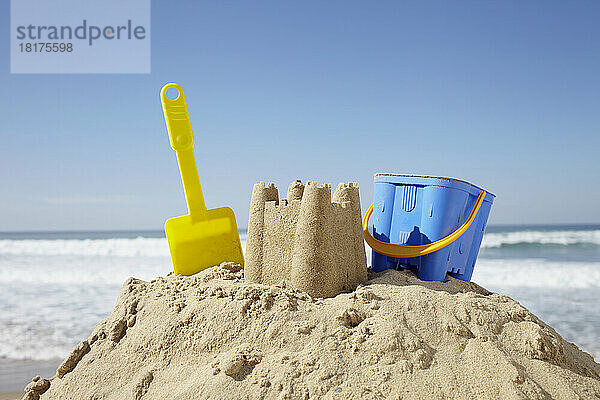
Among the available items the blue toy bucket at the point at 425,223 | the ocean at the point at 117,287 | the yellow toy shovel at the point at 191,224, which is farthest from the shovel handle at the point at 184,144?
the ocean at the point at 117,287

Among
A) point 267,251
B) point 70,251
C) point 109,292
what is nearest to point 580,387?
point 267,251

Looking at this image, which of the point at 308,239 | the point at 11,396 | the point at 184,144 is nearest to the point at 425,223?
the point at 308,239

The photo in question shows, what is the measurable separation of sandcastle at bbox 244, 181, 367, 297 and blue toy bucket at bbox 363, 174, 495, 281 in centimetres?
30

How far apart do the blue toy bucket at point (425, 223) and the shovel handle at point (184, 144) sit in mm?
1212

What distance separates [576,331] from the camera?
219 inches

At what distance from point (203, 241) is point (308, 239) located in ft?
3.61

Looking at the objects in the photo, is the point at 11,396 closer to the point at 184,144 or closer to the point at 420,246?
the point at 184,144

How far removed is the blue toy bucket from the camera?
2.99 m

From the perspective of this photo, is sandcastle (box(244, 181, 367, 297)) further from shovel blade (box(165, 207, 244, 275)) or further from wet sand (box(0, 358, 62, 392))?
wet sand (box(0, 358, 62, 392))

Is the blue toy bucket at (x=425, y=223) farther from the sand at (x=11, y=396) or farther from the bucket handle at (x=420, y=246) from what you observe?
the sand at (x=11, y=396)

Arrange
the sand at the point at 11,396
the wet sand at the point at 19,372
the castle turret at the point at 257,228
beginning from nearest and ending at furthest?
1. the castle turret at the point at 257,228
2. the sand at the point at 11,396
3. the wet sand at the point at 19,372

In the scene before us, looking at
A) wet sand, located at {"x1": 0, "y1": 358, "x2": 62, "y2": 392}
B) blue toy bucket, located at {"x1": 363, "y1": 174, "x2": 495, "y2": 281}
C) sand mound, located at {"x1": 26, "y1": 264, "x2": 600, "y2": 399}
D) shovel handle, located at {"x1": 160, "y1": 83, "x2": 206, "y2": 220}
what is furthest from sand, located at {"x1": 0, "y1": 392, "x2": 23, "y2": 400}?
blue toy bucket, located at {"x1": 363, "y1": 174, "x2": 495, "y2": 281}

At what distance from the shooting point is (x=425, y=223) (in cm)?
305

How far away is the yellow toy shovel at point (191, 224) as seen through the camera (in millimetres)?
3291
